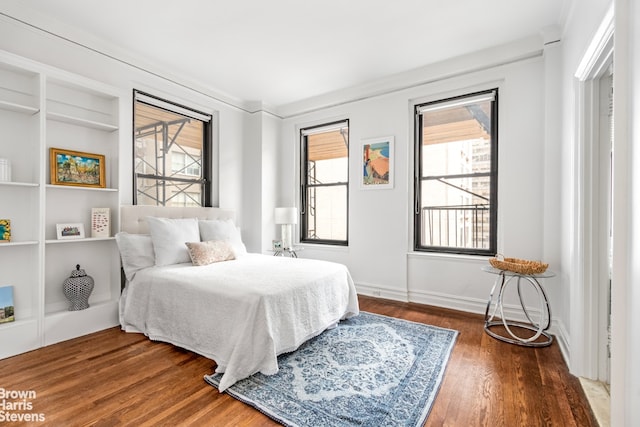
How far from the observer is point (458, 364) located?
2.19m

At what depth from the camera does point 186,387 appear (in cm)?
189

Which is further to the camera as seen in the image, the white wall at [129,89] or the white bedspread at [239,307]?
the white wall at [129,89]

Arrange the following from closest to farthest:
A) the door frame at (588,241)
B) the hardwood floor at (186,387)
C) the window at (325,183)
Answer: the hardwood floor at (186,387), the door frame at (588,241), the window at (325,183)

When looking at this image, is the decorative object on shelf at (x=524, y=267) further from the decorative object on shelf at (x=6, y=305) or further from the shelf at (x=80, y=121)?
the decorative object on shelf at (x=6, y=305)

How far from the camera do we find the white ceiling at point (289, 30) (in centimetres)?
243

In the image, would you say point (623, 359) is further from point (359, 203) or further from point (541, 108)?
point (359, 203)

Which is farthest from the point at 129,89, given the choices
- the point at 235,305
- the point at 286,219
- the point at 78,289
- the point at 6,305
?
the point at 235,305

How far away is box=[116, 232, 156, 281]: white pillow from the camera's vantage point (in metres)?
2.81

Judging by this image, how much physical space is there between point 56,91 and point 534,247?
Answer: 4604 millimetres

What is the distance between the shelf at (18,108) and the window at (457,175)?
369 centimetres

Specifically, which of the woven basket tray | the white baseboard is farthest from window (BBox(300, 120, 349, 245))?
the woven basket tray

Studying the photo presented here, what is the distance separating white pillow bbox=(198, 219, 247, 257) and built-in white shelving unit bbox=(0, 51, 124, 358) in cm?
82

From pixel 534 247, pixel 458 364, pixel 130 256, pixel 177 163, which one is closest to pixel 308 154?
pixel 177 163

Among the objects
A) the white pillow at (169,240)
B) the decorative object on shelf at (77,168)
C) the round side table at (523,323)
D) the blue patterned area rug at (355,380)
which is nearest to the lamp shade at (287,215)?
the white pillow at (169,240)
